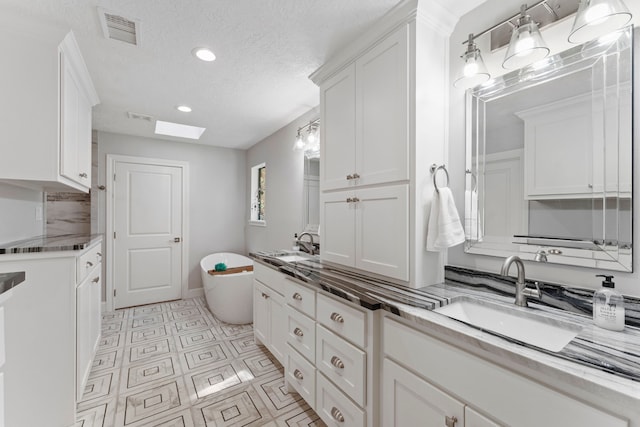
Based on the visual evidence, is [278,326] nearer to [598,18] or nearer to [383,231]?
[383,231]

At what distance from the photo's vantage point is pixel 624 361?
758 millimetres

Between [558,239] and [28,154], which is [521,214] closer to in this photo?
[558,239]

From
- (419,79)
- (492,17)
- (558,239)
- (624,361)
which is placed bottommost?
(624,361)

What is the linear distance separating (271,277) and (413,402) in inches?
54.5

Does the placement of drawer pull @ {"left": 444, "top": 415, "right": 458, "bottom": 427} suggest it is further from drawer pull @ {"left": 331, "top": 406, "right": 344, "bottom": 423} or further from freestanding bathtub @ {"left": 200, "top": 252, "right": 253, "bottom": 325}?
freestanding bathtub @ {"left": 200, "top": 252, "right": 253, "bottom": 325}

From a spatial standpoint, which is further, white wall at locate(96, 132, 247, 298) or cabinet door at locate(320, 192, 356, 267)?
white wall at locate(96, 132, 247, 298)

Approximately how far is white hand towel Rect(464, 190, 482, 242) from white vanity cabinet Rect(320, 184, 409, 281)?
33 cm

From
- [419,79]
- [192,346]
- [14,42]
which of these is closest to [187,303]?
[192,346]

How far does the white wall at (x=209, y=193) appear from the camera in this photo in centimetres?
406

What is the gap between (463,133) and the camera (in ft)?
5.05

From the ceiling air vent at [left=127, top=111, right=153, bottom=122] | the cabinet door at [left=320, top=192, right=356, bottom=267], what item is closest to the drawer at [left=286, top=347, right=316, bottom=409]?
the cabinet door at [left=320, top=192, right=356, bottom=267]

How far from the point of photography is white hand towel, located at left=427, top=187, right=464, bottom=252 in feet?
4.56

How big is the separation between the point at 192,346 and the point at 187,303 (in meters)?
1.44

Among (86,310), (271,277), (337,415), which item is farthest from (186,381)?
(337,415)
